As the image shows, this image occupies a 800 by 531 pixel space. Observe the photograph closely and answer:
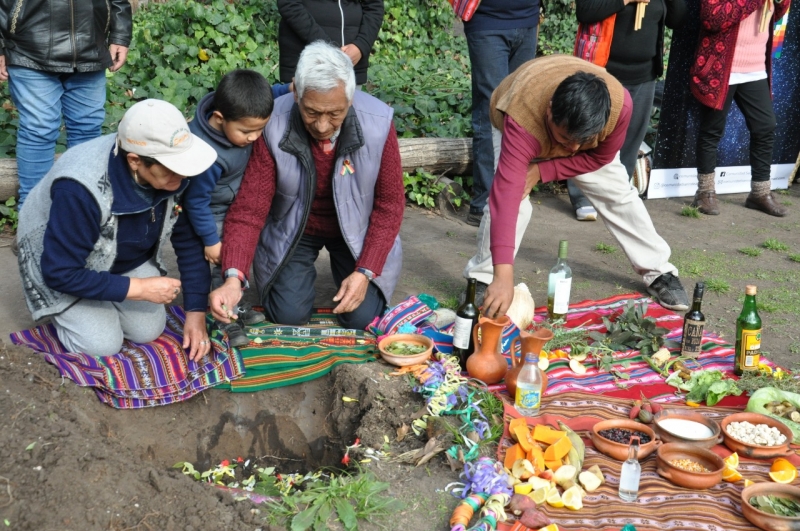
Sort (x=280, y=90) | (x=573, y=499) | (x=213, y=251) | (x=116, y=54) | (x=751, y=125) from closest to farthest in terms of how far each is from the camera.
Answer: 1. (x=573, y=499)
2. (x=213, y=251)
3. (x=280, y=90)
4. (x=116, y=54)
5. (x=751, y=125)

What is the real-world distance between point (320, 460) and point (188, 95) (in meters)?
4.48

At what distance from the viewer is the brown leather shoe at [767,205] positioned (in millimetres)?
7137

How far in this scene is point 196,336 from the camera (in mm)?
3980

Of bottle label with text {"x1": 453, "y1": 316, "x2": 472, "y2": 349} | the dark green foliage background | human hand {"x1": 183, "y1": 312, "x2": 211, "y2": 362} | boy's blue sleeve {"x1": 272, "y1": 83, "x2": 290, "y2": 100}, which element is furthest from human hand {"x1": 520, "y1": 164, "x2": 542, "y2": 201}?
the dark green foliage background

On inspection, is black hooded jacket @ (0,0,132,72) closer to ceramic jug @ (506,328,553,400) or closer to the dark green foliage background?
the dark green foliage background

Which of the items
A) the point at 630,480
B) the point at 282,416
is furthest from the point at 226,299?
the point at 630,480

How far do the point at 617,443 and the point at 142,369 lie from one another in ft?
7.31

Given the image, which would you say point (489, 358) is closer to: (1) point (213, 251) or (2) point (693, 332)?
(2) point (693, 332)

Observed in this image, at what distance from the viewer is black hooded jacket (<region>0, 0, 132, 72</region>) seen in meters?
4.60

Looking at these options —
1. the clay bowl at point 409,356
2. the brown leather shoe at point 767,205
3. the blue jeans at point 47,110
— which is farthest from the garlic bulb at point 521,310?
the brown leather shoe at point 767,205

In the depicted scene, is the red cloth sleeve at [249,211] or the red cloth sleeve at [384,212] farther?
the red cloth sleeve at [384,212]

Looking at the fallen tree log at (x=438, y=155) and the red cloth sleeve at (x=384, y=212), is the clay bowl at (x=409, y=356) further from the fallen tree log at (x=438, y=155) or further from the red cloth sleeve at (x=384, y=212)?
the fallen tree log at (x=438, y=155)

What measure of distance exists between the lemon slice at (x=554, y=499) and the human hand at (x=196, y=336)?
1859 millimetres

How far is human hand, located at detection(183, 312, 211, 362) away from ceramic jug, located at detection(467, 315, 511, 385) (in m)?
1.33
